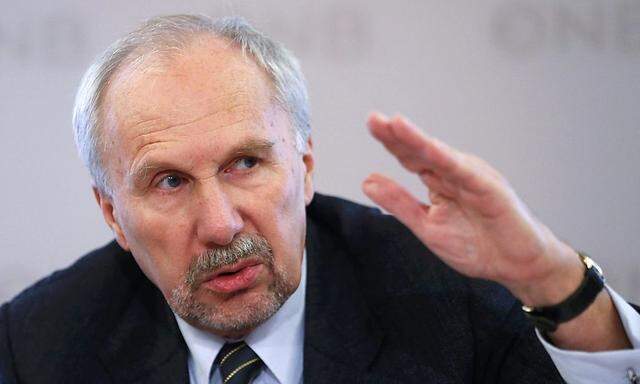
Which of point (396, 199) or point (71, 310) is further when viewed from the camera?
point (71, 310)

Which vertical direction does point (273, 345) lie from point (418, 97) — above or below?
→ below

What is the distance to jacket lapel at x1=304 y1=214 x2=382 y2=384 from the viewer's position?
210cm

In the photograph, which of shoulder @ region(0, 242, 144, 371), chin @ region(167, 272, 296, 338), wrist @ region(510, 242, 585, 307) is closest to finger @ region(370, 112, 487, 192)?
wrist @ region(510, 242, 585, 307)

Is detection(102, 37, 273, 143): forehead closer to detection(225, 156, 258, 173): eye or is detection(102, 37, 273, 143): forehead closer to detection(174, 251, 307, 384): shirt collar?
detection(225, 156, 258, 173): eye

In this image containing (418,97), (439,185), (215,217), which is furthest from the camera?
(418,97)

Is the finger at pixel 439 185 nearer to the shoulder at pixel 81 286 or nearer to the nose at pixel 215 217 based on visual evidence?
the nose at pixel 215 217

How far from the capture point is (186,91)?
6.36 ft

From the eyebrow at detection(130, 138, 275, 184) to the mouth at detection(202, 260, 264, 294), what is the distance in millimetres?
246

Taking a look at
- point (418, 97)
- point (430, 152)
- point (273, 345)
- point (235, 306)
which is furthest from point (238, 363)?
point (418, 97)

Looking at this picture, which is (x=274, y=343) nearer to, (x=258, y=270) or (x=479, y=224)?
(x=258, y=270)

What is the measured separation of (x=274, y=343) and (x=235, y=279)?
Answer: 273 mm

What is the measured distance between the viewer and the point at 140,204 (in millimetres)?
2033

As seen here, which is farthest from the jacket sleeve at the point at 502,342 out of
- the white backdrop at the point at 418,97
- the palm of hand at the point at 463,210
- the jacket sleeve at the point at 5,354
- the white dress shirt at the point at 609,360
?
the white backdrop at the point at 418,97

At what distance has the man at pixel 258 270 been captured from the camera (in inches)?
67.4
